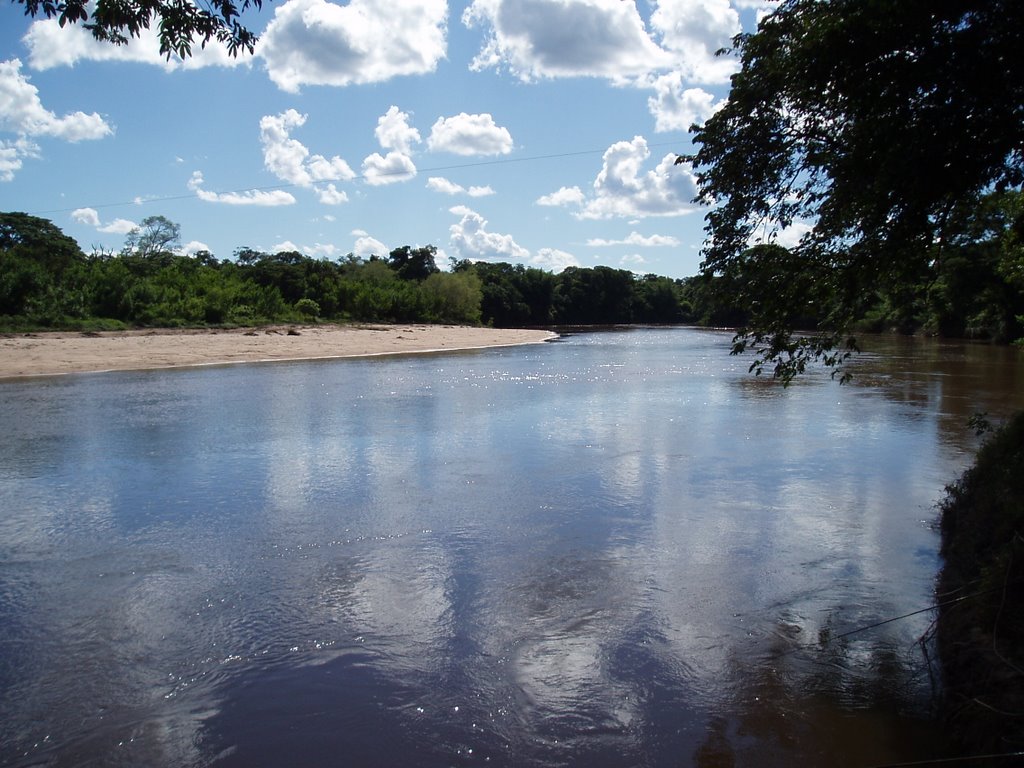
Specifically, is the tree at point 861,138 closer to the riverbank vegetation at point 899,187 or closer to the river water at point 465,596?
the riverbank vegetation at point 899,187

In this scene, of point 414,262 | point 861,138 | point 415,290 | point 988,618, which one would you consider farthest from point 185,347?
point 414,262

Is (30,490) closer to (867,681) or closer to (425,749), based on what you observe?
(425,749)

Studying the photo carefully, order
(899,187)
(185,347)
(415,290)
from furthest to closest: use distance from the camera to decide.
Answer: (415,290), (185,347), (899,187)

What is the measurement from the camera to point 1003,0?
5789 millimetres

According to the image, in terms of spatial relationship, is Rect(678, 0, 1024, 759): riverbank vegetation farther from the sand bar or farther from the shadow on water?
the sand bar

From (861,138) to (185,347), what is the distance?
3505 centimetres

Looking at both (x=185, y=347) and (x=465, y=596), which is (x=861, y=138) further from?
(x=185, y=347)

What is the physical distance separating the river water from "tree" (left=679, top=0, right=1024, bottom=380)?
266 centimetres

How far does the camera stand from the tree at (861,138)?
5.99 meters

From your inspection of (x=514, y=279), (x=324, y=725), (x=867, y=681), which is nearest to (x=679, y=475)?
(x=867, y=681)

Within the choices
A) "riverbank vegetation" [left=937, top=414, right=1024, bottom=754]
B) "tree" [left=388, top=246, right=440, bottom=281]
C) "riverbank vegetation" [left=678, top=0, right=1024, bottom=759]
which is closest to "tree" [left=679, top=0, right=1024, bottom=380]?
"riverbank vegetation" [left=678, top=0, right=1024, bottom=759]

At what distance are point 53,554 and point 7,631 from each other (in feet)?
6.33

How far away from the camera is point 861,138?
654 cm

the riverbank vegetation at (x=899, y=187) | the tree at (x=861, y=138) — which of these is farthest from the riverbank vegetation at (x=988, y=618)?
the tree at (x=861, y=138)
